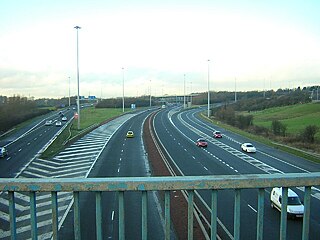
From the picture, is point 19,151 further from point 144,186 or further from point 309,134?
point 144,186

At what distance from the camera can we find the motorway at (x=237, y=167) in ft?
43.5

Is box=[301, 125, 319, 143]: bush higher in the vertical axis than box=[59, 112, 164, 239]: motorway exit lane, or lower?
higher

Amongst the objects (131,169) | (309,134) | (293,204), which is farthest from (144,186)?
(309,134)

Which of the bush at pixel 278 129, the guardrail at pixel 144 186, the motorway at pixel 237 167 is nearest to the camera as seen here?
the guardrail at pixel 144 186

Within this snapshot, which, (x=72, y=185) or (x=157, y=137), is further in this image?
(x=157, y=137)

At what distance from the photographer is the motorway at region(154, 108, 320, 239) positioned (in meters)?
13.3

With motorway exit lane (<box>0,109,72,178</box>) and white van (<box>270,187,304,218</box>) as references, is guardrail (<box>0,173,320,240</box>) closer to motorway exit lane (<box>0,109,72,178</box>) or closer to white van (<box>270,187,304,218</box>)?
white van (<box>270,187,304,218</box>)

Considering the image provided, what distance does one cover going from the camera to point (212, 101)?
165m

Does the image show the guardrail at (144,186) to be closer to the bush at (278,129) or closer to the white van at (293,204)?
the white van at (293,204)

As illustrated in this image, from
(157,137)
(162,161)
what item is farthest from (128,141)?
(162,161)

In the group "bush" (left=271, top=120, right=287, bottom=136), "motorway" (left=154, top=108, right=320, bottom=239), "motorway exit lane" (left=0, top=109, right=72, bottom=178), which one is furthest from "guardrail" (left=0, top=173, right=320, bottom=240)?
"bush" (left=271, top=120, right=287, bottom=136)

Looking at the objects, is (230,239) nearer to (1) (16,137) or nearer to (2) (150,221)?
(2) (150,221)

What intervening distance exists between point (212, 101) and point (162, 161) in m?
138

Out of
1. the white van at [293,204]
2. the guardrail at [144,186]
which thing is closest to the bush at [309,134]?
the white van at [293,204]
